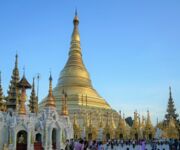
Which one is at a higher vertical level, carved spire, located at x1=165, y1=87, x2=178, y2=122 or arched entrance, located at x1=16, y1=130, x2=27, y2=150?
carved spire, located at x1=165, y1=87, x2=178, y2=122

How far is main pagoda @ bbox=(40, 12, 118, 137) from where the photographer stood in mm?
54125

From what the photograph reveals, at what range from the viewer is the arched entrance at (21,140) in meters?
27.2

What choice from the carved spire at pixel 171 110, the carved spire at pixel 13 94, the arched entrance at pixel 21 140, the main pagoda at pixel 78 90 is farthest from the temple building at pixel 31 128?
the carved spire at pixel 171 110

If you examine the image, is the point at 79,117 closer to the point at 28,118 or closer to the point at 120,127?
the point at 120,127

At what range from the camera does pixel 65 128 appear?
34.2 m

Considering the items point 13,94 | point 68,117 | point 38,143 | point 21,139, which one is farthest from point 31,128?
point 13,94

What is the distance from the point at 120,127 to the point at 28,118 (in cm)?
2333

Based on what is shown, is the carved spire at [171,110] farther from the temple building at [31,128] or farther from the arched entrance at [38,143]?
the arched entrance at [38,143]

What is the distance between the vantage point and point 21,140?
27.5 metres

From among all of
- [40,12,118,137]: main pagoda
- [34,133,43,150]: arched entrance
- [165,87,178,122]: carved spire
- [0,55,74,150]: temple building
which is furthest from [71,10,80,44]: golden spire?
[34,133,43,150]: arched entrance

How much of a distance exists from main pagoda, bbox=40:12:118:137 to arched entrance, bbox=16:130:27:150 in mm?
23114

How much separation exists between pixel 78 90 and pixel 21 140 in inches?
1235

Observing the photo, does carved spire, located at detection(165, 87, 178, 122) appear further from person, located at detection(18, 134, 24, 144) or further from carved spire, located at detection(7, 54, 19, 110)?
person, located at detection(18, 134, 24, 144)

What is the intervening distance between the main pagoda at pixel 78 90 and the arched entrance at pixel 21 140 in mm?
23114
